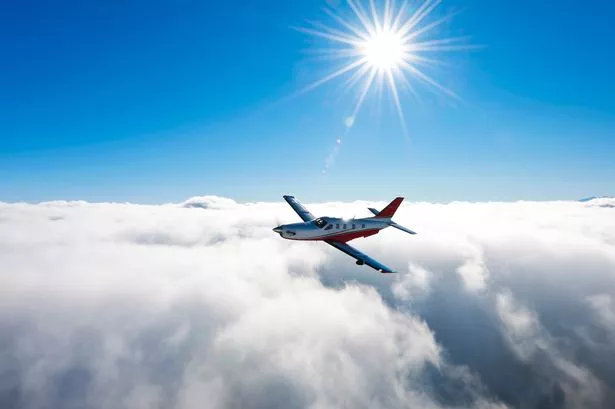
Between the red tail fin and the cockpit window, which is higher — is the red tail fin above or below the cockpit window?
above

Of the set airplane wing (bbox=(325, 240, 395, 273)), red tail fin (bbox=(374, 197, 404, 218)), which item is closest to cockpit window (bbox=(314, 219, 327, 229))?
airplane wing (bbox=(325, 240, 395, 273))

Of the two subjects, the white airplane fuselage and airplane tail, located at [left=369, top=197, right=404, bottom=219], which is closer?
the white airplane fuselage

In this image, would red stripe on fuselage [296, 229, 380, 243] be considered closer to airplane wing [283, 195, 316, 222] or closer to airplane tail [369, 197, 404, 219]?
airplane tail [369, 197, 404, 219]

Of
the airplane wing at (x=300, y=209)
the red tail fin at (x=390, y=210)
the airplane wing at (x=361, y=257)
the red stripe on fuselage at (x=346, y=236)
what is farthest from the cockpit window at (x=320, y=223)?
the red tail fin at (x=390, y=210)

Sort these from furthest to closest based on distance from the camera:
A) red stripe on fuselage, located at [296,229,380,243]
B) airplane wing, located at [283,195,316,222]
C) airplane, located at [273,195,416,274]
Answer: airplane wing, located at [283,195,316,222] < red stripe on fuselage, located at [296,229,380,243] < airplane, located at [273,195,416,274]

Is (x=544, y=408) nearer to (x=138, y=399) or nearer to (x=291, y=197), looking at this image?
(x=291, y=197)

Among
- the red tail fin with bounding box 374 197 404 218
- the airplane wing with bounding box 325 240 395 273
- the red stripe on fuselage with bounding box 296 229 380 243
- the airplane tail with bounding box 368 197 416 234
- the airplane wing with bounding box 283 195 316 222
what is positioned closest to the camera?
the airplane wing with bounding box 325 240 395 273

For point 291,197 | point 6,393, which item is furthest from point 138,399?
point 291,197
